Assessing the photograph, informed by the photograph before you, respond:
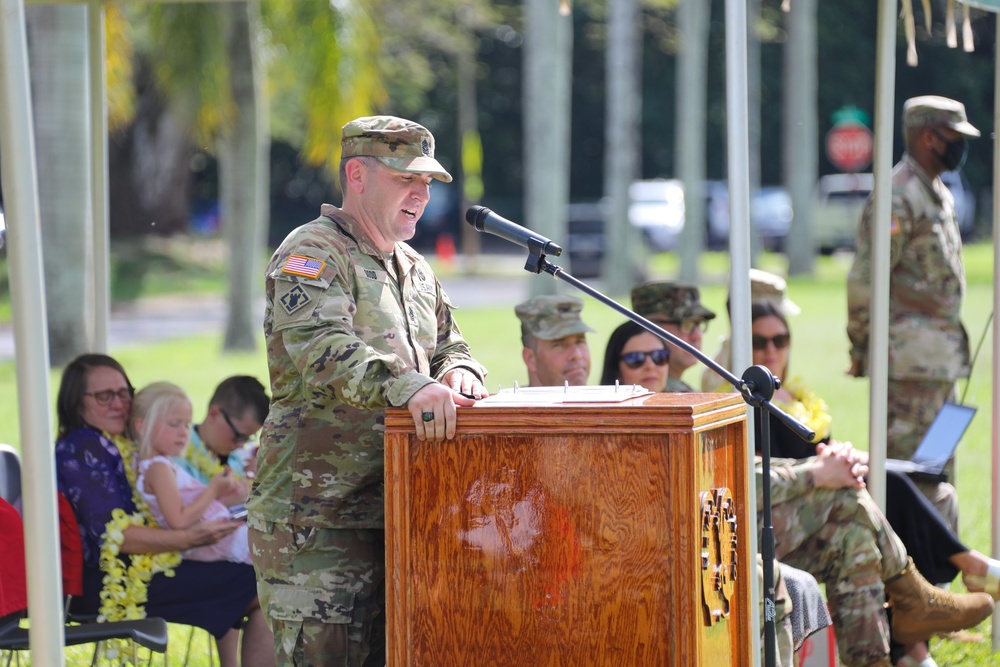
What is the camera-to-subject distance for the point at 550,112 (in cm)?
1917

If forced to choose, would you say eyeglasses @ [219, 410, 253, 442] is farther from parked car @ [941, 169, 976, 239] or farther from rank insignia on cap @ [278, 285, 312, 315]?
parked car @ [941, 169, 976, 239]

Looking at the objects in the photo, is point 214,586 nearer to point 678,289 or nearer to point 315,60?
point 678,289

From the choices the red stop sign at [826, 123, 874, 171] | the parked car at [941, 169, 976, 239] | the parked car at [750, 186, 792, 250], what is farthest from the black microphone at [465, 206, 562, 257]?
the parked car at [750, 186, 792, 250]

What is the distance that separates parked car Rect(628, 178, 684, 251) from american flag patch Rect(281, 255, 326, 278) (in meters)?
34.2

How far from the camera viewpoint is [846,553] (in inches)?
197

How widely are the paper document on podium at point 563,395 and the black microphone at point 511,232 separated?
34 centimetres

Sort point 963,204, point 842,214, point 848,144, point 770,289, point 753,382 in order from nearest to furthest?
1. point 753,382
2. point 770,289
3. point 848,144
4. point 963,204
5. point 842,214

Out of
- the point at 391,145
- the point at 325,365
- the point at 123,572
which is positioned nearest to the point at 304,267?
the point at 325,365

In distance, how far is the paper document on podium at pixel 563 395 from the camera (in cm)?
334

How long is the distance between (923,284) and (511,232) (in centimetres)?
384

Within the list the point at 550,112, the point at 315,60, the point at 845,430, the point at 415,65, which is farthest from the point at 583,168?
the point at 845,430

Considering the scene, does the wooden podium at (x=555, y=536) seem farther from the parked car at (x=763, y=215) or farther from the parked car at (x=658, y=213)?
the parked car at (x=763, y=215)

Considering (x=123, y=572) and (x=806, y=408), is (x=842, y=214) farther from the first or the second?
(x=123, y=572)

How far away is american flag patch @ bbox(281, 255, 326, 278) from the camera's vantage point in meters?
3.56
